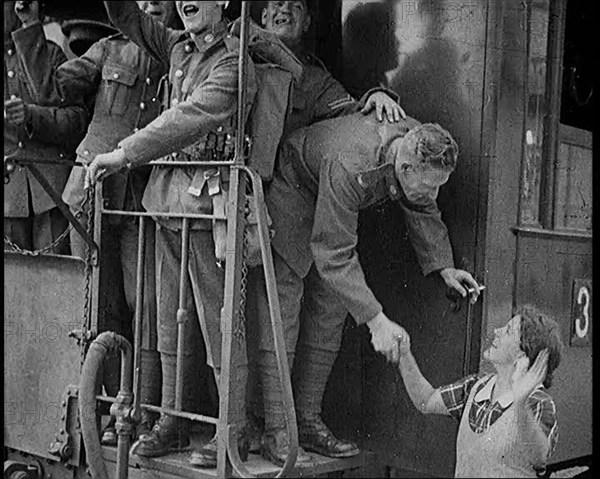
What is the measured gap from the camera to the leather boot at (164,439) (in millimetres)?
4133

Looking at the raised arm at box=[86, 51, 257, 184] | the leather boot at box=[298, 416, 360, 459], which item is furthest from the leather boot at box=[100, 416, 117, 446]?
the raised arm at box=[86, 51, 257, 184]

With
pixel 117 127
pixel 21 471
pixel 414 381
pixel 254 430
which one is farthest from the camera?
pixel 21 471

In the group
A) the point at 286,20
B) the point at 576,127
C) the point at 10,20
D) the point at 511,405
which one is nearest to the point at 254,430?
the point at 511,405

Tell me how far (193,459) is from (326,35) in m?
1.58

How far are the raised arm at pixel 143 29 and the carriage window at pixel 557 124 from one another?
127 centimetres

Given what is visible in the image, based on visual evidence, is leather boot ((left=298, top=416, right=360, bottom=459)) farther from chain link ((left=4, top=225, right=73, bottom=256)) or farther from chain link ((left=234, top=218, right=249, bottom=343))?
chain link ((left=4, top=225, right=73, bottom=256))

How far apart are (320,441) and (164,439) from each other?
0.57m

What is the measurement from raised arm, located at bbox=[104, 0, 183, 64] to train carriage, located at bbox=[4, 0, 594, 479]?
1.19ft

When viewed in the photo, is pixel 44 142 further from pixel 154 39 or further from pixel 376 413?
pixel 376 413

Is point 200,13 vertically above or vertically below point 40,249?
above

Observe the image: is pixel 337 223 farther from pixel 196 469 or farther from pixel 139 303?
pixel 196 469

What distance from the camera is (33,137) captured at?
4.42 metres

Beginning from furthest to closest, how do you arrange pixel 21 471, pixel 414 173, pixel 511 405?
pixel 21 471 → pixel 414 173 → pixel 511 405

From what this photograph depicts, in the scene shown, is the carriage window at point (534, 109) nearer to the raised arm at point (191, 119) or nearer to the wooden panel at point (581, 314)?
the wooden panel at point (581, 314)
